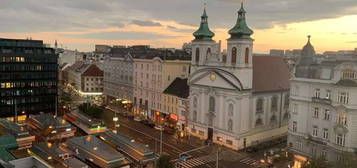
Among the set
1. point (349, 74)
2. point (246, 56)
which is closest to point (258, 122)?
point (246, 56)

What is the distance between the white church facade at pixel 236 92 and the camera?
63188 millimetres

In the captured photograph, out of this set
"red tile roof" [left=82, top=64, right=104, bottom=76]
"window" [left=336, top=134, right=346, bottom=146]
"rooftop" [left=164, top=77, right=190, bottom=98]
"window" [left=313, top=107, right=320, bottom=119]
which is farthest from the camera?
"red tile roof" [left=82, top=64, right=104, bottom=76]

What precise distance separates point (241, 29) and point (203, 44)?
1158cm

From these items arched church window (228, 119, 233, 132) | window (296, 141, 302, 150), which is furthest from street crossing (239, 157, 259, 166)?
window (296, 141, 302, 150)

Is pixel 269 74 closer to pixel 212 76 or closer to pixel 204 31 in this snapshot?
pixel 212 76

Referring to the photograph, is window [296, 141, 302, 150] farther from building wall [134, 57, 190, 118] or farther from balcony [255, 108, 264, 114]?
building wall [134, 57, 190, 118]

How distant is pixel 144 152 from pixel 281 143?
3462cm

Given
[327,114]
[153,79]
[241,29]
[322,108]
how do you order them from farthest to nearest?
1. [153,79]
2. [241,29]
3. [322,108]
4. [327,114]

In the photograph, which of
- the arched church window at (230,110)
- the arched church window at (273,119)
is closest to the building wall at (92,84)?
the arched church window at (230,110)

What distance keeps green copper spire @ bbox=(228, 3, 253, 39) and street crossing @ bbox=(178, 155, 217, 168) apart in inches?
1003

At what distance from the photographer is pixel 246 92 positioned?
2501 inches

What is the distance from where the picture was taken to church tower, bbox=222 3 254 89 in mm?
62312

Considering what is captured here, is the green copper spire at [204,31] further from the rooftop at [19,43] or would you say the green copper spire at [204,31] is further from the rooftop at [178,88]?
the rooftop at [19,43]

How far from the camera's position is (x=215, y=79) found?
219 ft
